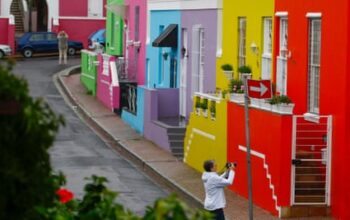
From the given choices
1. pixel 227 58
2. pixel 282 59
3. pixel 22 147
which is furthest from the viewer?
pixel 227 58

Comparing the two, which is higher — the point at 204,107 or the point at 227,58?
the point at 227,58

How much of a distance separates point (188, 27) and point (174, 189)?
9.14 meters

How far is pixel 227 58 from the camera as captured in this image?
86.9 ft

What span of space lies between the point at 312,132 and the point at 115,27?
28927 millimetres

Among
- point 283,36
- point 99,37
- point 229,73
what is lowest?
point 229,73

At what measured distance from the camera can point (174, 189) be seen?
22625mm

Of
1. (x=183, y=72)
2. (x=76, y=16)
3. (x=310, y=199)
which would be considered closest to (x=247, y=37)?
(x=310, y=199)

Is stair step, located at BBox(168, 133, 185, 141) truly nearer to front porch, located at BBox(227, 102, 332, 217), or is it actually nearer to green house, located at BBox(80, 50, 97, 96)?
front porch, located at BBox(227, 102, 332, 217)

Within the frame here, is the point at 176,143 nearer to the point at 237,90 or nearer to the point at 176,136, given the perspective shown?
the point at 176,136

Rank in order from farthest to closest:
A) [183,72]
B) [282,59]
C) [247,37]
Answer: [183,72], [247,37], [282,59]

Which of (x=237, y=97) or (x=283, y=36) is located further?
(x=283, y=36)

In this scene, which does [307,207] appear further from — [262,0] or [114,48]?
[114,48]

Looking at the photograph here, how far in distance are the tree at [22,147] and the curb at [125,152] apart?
45.3 feet

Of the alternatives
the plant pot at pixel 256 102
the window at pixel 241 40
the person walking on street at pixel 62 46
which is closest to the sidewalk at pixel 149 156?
the plant pot at pixel 256 102
